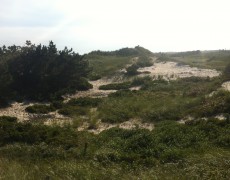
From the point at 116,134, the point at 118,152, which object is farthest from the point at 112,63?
the point at 118,152

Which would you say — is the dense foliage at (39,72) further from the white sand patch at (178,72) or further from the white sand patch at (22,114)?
the white sand patch at (178,72)

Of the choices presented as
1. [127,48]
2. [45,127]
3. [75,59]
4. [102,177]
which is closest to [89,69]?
[75,59]

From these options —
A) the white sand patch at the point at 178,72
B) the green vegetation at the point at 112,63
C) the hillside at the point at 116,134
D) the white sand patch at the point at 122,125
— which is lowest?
the white sand patch at the point at 122,125

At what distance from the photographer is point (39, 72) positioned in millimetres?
32062

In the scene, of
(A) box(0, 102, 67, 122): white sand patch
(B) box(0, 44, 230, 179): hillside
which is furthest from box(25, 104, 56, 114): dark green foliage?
(A) box(0, 102, 67, 122): white sand patch

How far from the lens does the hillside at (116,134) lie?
423 inches

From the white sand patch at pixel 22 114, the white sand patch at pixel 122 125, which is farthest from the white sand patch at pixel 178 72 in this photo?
the white sand patch at pixel 122 125

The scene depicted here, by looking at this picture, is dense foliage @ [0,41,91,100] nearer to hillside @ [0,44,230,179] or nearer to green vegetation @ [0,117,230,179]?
hillside @ [0,44,230,179]

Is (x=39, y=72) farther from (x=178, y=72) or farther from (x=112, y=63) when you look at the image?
(x=112, y=63)

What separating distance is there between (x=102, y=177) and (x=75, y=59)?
27749 millimetres

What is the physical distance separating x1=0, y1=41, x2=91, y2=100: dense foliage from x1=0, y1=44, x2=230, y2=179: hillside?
18cm

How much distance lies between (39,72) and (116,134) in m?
16.6

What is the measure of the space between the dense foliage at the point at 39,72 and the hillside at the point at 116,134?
18cm

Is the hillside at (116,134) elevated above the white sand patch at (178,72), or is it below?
below
